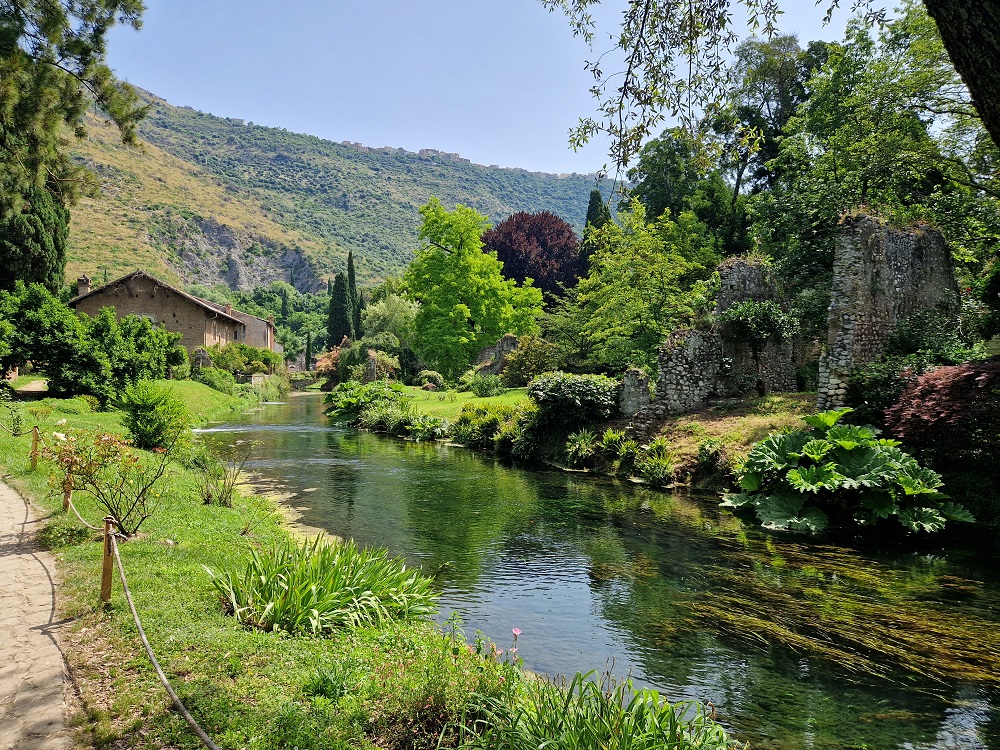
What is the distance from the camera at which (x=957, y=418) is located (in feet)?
34.8

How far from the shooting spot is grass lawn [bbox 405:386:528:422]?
25297 millimetres

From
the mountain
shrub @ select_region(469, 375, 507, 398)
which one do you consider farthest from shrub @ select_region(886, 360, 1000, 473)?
the mountain

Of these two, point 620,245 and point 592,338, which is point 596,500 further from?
point 620,245

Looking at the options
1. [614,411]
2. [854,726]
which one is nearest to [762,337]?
[614,411]

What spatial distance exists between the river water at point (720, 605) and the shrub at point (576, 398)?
4459 millimetres

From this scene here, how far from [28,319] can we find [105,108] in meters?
17.9

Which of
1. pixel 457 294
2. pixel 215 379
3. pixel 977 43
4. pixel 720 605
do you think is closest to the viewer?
pixel 977 43

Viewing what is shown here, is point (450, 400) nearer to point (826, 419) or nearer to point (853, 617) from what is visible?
point (826, 419)

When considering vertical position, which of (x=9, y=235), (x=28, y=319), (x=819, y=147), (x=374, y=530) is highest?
(x=819, y=147)

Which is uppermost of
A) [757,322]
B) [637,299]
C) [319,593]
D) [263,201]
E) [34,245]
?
[263,201]

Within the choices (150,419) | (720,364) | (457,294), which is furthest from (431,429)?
(457,294)

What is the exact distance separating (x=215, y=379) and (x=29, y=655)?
35142 mm

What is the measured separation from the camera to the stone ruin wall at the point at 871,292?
14.2m

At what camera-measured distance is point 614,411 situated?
719 inches
